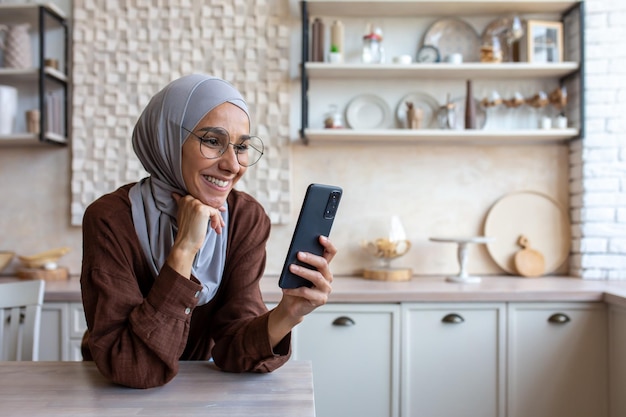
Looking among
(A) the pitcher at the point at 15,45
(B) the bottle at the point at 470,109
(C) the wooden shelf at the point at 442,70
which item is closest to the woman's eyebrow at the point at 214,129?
(C) the wooden shelf at the point at 442,70

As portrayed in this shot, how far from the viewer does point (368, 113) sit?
318 cm

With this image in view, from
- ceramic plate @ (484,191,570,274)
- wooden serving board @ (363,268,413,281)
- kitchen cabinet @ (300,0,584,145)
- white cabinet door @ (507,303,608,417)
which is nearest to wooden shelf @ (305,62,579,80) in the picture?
kitchen cabinet @ (300,0,584,145)

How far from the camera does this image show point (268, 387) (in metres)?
1.24

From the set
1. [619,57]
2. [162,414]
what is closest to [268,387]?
[162,414]

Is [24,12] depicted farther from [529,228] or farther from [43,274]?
[529,228]

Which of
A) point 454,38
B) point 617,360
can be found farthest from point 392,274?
point 454,38

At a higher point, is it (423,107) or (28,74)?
(28,74)

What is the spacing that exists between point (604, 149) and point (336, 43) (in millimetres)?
1398

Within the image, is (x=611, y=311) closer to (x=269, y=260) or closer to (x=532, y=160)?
(x=532, y=160)

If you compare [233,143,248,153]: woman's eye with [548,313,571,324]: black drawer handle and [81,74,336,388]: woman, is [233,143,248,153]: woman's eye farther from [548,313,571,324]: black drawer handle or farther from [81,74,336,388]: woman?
[548,313,571,324]: black drawer handle

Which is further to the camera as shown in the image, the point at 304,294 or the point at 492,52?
the point at 492,52

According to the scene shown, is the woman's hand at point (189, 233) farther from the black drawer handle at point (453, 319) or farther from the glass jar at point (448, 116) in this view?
the glass jar at point (448, 116)

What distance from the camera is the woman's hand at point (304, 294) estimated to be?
122cm

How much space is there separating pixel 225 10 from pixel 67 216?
135 cm
